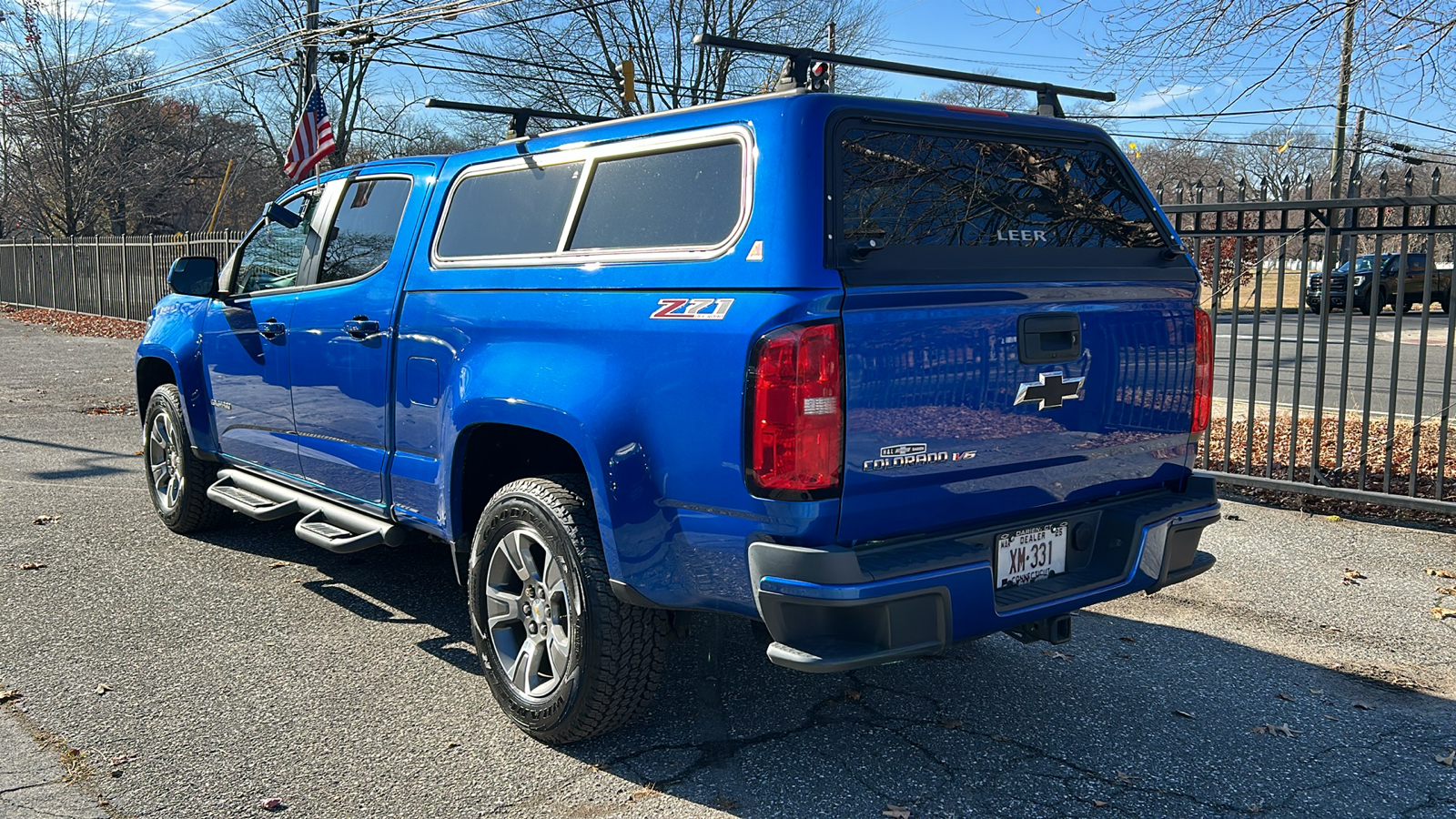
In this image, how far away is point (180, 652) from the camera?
4.52 metres

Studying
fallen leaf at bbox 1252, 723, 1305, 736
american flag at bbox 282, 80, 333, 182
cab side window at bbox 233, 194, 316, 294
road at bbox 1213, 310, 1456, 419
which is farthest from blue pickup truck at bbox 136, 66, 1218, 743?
american flag at bbox 282, 80, 333, 182

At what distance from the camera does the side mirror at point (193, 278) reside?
584 centimetres

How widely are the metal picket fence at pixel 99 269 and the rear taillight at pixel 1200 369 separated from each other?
57.6 feet

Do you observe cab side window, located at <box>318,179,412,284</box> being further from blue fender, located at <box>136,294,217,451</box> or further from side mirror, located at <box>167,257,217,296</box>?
blue fender, located at <box>136,294,217,451</box>

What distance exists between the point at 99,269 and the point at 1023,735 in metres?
26.7

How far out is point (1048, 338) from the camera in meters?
3.37

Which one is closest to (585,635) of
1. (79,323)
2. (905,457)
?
(905,457)

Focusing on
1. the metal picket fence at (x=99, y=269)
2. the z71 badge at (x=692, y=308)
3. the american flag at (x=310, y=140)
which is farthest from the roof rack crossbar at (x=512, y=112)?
the metal picket fence at (x=99, y=269)

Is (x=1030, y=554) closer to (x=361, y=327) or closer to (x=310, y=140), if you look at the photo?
(x=361, y=327)

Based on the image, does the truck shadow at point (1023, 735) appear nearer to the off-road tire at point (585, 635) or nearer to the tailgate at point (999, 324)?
the off-road tire at point (585, 635)

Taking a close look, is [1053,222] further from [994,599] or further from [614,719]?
[614,719]

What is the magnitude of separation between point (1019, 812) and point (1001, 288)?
4.95ft

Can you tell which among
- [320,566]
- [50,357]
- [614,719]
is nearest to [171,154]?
[50,357]

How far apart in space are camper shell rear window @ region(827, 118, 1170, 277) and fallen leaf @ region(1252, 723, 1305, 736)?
1.69m
